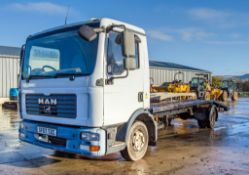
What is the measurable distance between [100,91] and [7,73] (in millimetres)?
22431

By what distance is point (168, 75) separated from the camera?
38.2 meters

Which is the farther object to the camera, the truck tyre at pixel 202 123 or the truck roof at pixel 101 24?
the truck tyre at pixel 202 123

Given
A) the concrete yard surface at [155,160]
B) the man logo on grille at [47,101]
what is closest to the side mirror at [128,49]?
the man logo on grille at [47,101]

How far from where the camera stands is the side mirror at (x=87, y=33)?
5465mm

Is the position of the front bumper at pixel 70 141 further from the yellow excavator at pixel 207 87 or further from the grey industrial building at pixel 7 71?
the grey industrial building at pixel 7 71

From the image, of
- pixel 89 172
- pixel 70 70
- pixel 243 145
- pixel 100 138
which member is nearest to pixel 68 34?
pixel 70 70

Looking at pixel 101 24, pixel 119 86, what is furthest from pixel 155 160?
pixel 101 24

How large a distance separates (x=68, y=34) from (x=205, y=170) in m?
3.60

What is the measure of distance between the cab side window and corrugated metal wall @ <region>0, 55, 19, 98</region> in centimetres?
2184

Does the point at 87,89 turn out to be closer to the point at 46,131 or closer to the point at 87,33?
the point at 87,33

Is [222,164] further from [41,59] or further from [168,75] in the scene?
[168,75]

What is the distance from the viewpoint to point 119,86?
19.9 feet

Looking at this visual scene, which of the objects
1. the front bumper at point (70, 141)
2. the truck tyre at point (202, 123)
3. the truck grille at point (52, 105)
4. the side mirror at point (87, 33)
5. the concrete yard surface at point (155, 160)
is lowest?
the concrete yard surface at point (155, 160)

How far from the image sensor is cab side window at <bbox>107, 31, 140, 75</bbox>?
578 centimetres
